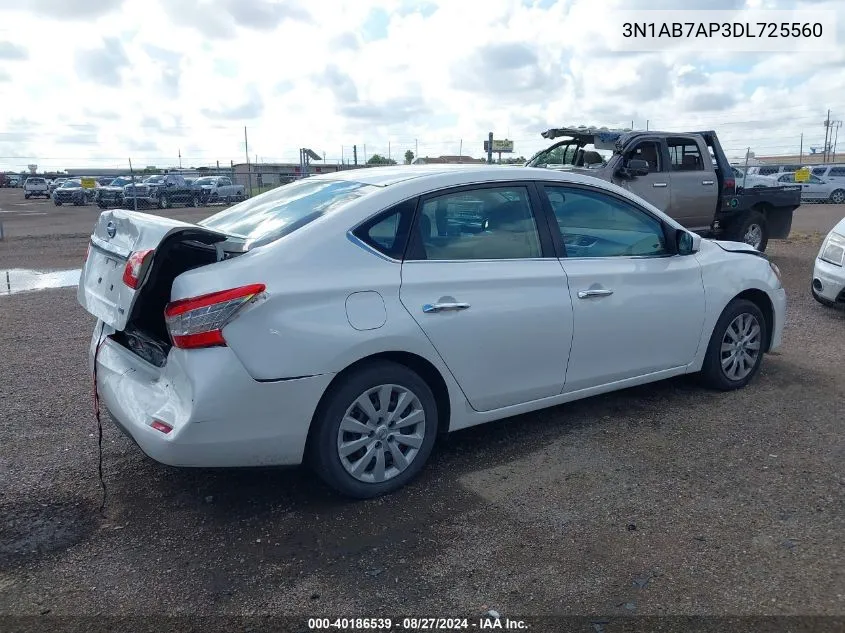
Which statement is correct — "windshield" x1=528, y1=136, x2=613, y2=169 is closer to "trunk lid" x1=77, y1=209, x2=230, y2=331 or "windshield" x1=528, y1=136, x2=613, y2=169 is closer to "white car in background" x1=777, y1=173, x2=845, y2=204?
"trunk lid" x1=77, y1=209, x2=230, y2=331

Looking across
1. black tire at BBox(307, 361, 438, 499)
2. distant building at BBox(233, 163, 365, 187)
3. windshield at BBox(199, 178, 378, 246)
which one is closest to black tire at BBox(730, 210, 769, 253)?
windshield at BBox(199, 178, 378, 246)

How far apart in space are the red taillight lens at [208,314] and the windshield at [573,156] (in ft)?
26.3

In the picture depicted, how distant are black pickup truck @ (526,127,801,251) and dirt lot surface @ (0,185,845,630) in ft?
18.9

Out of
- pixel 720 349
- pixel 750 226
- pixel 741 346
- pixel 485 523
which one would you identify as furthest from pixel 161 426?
pixel 750 226

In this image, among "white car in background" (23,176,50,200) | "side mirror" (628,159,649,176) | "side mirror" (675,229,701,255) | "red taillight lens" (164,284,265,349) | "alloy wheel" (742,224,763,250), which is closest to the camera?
"red taillight lens" (164,284,265,349)

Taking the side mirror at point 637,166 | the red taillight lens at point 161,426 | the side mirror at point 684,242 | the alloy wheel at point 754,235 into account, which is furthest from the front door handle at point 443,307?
the alloy wheel at point 754,235

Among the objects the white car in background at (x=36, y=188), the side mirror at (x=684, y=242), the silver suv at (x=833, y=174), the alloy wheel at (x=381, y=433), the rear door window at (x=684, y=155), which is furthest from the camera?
the white car in background at (x=36, y=188)

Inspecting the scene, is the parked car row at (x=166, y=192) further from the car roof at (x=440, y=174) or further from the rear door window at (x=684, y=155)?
the car roof at (x=440, y=174)

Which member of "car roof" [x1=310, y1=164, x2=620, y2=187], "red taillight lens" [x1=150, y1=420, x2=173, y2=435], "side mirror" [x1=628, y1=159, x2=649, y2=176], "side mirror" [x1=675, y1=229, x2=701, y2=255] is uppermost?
"side mirror" [x1=628, y1=159, x2=649, y2=176]

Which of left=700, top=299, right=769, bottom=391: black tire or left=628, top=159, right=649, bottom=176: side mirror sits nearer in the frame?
left=700, top=299, right=769, bottom=391: black tire

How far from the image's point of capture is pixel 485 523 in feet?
11.1

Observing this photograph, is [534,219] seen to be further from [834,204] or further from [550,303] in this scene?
[834,204]

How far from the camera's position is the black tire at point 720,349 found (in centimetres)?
494

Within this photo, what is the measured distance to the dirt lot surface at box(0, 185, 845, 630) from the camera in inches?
112
